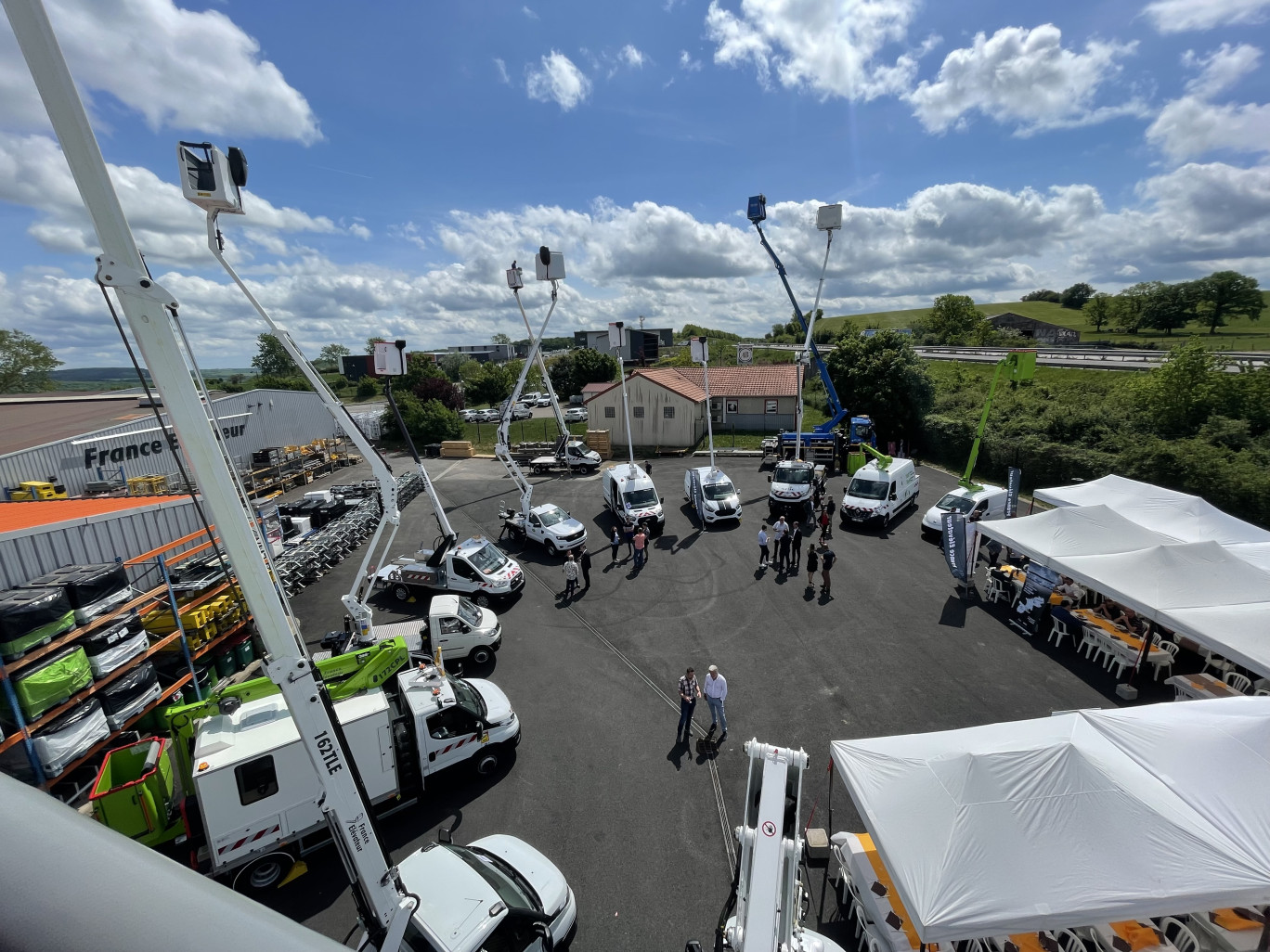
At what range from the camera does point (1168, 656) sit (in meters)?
11.4

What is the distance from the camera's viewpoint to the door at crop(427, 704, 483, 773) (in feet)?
29.6

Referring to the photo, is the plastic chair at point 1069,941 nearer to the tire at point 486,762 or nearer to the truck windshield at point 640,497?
the tire at point 486,762

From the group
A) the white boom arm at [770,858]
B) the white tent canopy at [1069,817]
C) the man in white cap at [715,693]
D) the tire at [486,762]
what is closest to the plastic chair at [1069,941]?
the white tent canopy at [1069,817]

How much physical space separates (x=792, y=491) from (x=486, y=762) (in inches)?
599

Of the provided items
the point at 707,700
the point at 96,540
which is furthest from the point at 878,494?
the point at 96,540

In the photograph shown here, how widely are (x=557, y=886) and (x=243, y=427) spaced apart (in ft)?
97.3

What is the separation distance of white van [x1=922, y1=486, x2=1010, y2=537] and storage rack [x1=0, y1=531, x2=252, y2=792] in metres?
19.4

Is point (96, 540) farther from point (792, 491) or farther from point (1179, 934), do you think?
point (792, 491)

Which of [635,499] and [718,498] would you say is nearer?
[635,499]

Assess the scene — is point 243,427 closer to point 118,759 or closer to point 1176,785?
point 118,759

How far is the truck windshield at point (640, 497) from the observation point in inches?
807

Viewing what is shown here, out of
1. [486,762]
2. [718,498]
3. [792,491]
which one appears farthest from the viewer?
[792,491]

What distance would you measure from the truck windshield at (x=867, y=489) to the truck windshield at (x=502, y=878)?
55.2ft

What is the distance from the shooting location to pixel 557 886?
7035 mm
